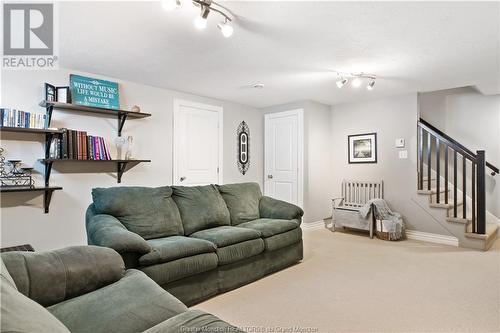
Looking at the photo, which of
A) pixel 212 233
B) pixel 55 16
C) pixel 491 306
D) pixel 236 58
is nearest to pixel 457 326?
pixel 491 306

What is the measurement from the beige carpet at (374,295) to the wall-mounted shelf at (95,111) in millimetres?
2555

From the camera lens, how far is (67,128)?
3.41 m

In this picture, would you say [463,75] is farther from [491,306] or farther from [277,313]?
[277,313]

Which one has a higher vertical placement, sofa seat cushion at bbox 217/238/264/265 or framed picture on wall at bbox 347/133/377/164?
framed picture on wall at bbox 347/133/377/164

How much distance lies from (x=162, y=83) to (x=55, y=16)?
182 centimetres

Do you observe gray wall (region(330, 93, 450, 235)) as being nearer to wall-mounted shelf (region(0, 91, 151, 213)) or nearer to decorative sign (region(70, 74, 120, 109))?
wall-mounted shelf (region(0, 91, 151, 213))

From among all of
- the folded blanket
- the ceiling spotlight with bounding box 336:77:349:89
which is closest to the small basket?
the folded blanket

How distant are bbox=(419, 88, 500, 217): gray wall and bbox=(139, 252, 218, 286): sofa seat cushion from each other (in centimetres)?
486

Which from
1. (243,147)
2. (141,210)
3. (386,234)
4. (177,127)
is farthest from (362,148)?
(141,210)

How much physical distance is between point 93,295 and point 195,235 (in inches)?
53.6

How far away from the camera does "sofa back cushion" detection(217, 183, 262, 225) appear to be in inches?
137

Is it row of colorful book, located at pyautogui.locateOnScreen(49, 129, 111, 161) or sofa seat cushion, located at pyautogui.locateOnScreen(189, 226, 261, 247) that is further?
row of colorful book, located at pyautogui.locateOnScreen(49, 129, 111, 161)

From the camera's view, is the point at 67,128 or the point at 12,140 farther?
the point at 67,128

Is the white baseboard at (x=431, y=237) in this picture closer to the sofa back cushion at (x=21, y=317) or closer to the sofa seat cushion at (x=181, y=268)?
the sofa seat cushion at (x=181, y=268)
